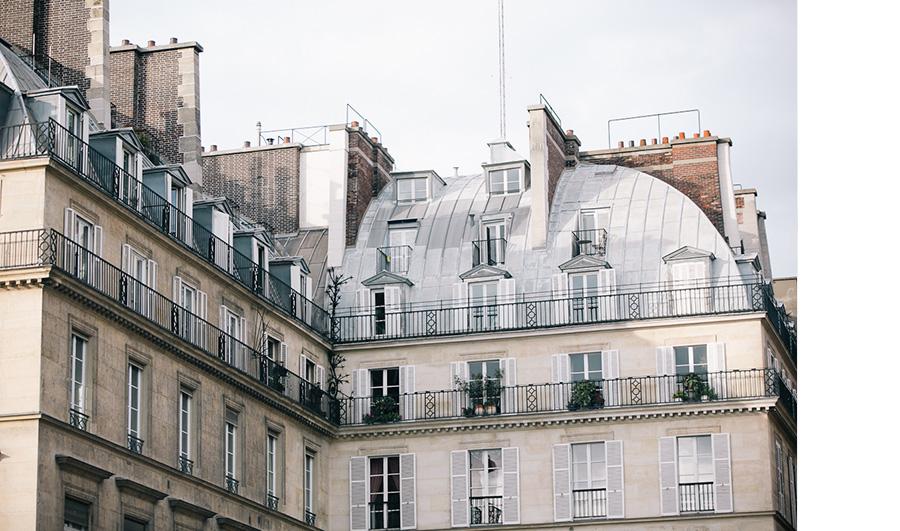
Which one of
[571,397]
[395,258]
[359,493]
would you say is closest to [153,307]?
[359,493]

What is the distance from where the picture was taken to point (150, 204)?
27.3m

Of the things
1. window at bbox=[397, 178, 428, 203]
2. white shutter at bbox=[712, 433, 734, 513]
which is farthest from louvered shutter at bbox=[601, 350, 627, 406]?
window at bbox=[397, 178, 428, 203]

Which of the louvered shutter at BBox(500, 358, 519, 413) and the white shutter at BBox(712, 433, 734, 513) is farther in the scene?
the louvered shutter at BBox(500, 358, 519, 413)

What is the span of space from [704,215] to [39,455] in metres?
19.9

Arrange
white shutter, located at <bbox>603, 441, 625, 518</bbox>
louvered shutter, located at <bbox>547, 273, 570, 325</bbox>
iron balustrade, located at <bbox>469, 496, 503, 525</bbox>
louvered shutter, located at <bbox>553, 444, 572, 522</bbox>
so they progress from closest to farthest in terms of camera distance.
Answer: white shutter, located at <bbox>603, 441, 625, 518</bbox> → louvered shutter, located at <bbox>553, 444, 572, 522</bbox> → iron balustrade, located at <bbox>469, 496, 503, 525</bbox> → louvered shutter, located at <bbox>547, 273, 570, 325</bbox>

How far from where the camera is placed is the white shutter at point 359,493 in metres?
34.5

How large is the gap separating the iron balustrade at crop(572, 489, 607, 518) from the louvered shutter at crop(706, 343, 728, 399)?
3.61 meters

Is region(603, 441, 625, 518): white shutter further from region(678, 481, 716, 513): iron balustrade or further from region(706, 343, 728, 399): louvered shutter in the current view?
region(706, 343, 728, 399): louvered shutter

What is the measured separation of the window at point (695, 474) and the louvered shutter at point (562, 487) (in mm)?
2608

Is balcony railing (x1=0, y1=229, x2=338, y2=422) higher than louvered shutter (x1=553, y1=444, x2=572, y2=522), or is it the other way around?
balcony railing (x1=0, y1=229, x2=338, y2=422)

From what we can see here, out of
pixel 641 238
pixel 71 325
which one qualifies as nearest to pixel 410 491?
pixel 641 238

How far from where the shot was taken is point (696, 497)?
32781 millimetres

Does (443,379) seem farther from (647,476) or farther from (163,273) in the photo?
(163,273)

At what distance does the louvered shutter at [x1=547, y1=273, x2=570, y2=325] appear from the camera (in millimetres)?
34750
